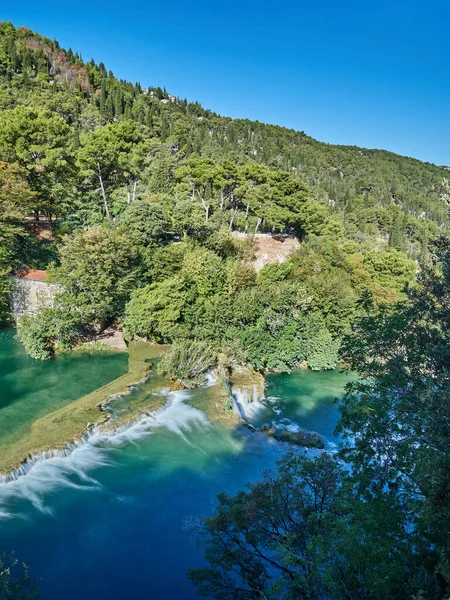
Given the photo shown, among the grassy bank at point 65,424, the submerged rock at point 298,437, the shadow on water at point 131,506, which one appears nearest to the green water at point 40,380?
the grassy bank at point 65,424

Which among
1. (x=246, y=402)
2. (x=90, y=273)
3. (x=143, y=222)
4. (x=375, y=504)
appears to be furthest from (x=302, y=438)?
(x=143, y=222)

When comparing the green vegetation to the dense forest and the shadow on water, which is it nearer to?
the dense forest

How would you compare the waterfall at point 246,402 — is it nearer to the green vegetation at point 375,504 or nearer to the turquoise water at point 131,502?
the turquoise water at point 131,502

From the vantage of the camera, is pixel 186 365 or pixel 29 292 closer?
pixel 186 365

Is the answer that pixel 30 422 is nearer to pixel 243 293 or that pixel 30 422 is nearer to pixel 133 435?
pixel 133 435

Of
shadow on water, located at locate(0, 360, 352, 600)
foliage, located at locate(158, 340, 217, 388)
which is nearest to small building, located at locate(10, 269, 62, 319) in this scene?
foliage, located at locate(158, 340, 217, 388)

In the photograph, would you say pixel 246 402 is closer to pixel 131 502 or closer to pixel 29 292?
pixel 131 502

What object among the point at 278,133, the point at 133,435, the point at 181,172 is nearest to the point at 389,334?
the point at 133,435
